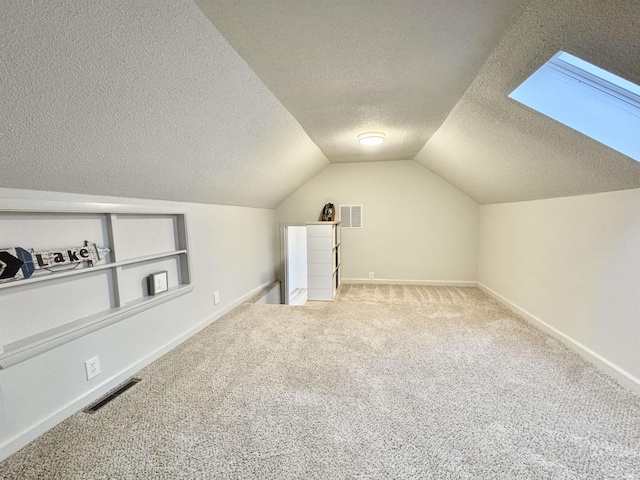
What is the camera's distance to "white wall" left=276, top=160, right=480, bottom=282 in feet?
15.1

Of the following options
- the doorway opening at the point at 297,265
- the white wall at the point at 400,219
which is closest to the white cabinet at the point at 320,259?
the white wall at the point at 400,219

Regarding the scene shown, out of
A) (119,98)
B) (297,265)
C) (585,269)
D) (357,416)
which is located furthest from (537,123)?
(297,265)

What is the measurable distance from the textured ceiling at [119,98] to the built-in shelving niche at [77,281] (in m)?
0.22

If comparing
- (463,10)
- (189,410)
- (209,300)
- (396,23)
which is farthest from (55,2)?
(209,300)

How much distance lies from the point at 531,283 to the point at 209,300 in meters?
3.59

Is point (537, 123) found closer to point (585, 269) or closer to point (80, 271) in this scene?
point (585, 269)

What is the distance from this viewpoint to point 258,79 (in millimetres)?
1866

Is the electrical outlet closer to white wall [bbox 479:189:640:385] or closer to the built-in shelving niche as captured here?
the built-in shelving niche

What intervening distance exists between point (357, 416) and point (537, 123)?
2.26 meters

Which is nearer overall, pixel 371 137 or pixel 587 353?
pixel 587 353

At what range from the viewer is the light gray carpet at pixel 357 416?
4.31 ft

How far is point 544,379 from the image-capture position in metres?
2.00

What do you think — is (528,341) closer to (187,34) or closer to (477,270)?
(477,270)

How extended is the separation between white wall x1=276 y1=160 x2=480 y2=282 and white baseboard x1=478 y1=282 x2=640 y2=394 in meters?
1.37
